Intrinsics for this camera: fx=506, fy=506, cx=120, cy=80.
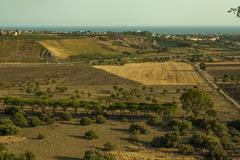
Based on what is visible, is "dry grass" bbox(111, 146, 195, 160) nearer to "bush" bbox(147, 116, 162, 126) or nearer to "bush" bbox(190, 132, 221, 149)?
"bush" bbox(190, 132, 221, 149)

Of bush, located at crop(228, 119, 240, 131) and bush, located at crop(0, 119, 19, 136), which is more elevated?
bush, located at crop(0, 119, 19, 136)

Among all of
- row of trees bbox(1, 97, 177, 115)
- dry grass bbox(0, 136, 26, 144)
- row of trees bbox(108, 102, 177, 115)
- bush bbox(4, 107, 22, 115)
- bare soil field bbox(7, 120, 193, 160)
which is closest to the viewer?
bare soil field bbox(7, 120, 193, 160)

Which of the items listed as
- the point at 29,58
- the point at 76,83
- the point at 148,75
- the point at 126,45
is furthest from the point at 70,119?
the point at 126,45

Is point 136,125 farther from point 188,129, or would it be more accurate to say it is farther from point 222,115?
point 222,115

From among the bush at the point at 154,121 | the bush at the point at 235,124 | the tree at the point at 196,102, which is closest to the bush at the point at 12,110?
the bush at the point at 154,121

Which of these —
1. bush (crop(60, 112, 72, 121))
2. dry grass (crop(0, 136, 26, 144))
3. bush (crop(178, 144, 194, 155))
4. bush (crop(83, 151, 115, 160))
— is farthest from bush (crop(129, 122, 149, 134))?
bush (crop(83, 151, 115, 160))

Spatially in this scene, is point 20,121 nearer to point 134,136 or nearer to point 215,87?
point 134,136
